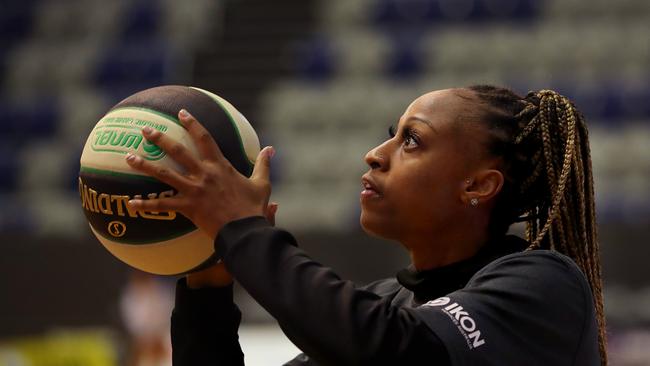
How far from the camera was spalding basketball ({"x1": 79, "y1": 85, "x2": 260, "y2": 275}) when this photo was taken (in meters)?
2.14

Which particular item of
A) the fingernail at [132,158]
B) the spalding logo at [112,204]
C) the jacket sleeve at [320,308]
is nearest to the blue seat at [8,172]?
the spalding logo at [112,204]

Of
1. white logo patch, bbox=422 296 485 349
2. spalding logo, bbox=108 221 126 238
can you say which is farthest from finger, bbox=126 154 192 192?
white logo patch, bbox=422 296 485 349

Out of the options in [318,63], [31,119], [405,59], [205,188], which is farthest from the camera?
[31,119]

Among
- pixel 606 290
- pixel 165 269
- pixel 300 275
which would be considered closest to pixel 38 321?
pixel 606 290

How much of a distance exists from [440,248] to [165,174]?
2.02ft

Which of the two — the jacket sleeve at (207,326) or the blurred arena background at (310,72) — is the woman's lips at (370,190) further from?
the blurred arena background at (310,72)

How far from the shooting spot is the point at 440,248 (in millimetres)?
2281

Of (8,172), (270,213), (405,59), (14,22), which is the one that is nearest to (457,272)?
(270,213)

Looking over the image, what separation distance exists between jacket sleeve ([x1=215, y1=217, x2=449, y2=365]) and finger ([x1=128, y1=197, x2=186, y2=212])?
3.9 inches

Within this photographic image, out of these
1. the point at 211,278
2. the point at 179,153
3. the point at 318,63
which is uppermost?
the point at 179,153

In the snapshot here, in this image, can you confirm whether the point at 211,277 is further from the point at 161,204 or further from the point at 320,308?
the point at 320,308

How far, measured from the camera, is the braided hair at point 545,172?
7.32ft

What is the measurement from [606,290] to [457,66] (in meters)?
5.66

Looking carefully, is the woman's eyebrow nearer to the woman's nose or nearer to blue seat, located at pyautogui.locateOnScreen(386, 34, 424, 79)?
the woman's nose
